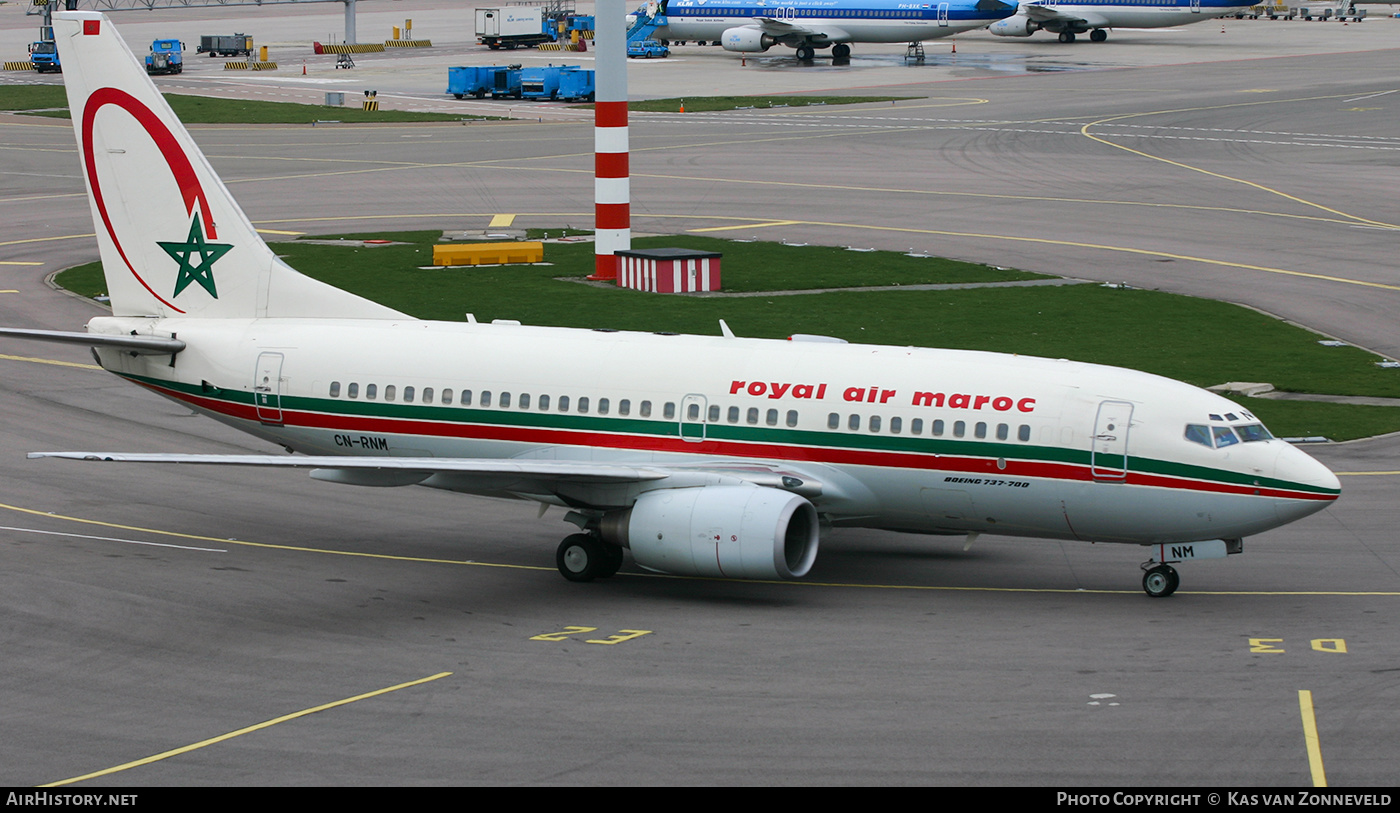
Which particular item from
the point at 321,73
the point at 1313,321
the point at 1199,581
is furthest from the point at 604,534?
the point at 321,73

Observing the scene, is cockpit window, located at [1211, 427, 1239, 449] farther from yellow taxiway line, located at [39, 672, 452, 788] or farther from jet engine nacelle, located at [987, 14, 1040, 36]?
jet engine nacelle, located at [987, 14, 1040, 36]

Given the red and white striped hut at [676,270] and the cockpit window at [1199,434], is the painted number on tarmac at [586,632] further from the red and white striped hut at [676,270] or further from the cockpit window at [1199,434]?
the red and white striped hut at [676,270]

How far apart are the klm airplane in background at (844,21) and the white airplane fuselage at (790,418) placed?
381ft

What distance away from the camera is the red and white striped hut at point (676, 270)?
5650 centimetres

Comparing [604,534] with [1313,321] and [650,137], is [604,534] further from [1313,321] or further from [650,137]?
[650,137]

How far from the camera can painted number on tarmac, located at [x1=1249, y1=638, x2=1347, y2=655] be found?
25.3 meters

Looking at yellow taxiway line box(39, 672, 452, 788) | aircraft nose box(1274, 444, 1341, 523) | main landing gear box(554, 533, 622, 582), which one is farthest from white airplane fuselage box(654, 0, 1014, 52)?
yellow taxiway line box(39, 672, 452, 788)

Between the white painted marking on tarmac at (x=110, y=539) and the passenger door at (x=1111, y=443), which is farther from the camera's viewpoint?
the white painted marking on tarmac at (x=110, y=539)

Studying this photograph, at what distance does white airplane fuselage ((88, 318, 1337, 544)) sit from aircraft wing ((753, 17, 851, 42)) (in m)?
116

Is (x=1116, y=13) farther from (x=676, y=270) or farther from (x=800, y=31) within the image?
→ (x=676, y=270)

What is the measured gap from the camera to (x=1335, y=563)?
3041 cm

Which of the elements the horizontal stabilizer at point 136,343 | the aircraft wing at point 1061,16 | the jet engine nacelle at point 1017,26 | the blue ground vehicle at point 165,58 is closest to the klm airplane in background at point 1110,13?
the aircraft wing at point 1061,16

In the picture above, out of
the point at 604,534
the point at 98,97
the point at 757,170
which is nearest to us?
the point at 604,534
